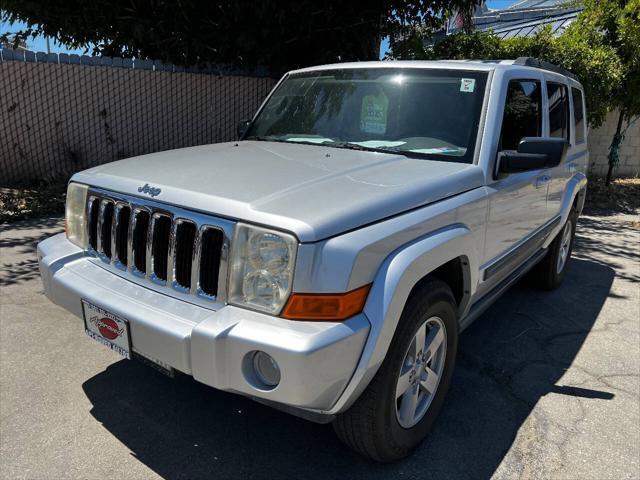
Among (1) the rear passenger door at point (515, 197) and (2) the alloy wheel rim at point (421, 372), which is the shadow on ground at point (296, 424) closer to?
(2) the alloy wheel rim at point (421, 372)

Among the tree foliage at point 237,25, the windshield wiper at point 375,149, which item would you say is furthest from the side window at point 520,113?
the tree foliage at point 237,25

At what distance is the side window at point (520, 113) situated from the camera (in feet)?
11.0

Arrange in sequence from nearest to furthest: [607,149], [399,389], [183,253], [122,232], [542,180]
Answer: [183,253] < [399,389] < [122,232] < [542,180] < [607,149]

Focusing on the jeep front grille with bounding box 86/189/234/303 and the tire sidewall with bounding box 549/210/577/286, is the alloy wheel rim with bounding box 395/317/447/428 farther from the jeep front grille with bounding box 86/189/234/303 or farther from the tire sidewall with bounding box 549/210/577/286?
the tire sidewall with bounding box 549/210/577/286

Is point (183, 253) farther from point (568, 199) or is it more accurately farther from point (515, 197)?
point (568, 199)

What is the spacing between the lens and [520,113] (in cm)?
359

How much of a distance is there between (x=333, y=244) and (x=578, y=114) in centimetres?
417

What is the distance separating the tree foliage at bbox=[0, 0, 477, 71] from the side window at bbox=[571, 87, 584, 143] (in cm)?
445

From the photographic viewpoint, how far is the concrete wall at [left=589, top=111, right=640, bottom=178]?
40.1ft

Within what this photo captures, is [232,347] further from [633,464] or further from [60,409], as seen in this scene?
[633,464]

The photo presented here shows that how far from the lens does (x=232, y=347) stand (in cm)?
201

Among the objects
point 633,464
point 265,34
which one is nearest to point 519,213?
point 633,464

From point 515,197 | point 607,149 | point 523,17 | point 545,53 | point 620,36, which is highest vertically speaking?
point 523,17

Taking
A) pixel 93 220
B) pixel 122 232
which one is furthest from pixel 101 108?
pixel 122 232
